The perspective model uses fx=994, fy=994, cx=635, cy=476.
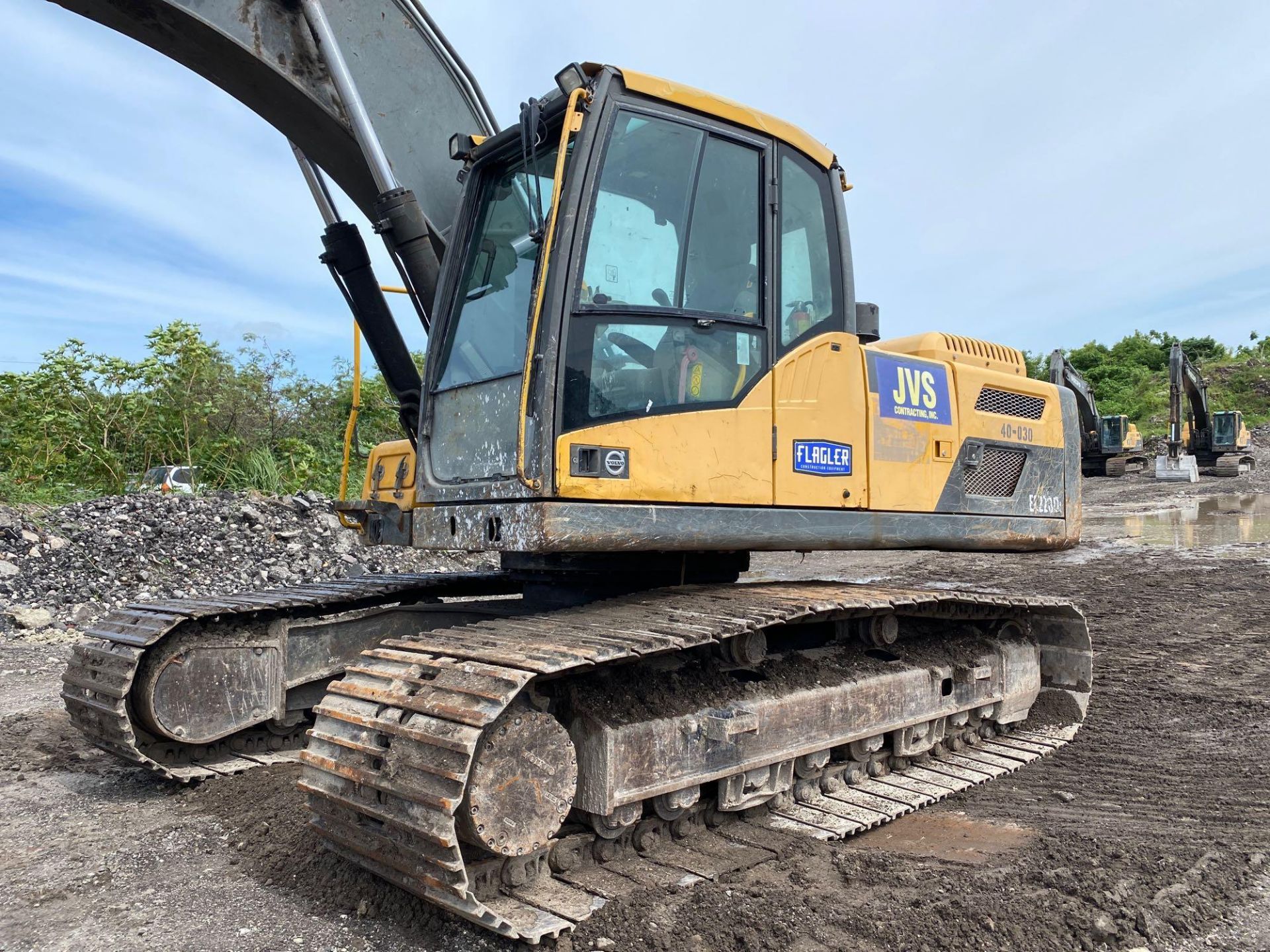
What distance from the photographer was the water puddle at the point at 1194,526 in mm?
13758

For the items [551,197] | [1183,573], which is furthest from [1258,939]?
[1183,573]

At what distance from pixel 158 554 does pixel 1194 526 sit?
1505cm

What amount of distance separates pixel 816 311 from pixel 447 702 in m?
2.38

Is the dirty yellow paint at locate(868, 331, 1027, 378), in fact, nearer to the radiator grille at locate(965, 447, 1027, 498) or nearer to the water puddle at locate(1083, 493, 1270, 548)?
the radiator grille at locate(965, 447, 1027, 498)

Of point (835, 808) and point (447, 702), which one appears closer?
point (447, 702)

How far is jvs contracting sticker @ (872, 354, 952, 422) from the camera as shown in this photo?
4543mm

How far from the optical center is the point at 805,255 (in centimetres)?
439

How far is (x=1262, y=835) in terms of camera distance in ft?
13.0

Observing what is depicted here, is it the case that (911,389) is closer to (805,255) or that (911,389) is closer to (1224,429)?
(805,255)

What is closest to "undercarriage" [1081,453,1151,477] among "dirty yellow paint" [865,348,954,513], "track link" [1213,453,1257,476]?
"track link" [1213,453,1257,476]

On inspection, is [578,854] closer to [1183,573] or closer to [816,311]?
[816,311]

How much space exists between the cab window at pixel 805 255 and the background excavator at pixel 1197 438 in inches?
998

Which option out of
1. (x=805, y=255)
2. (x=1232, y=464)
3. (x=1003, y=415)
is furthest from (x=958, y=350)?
(x=1232, y=464)

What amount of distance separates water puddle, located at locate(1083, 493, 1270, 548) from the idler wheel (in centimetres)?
1238
